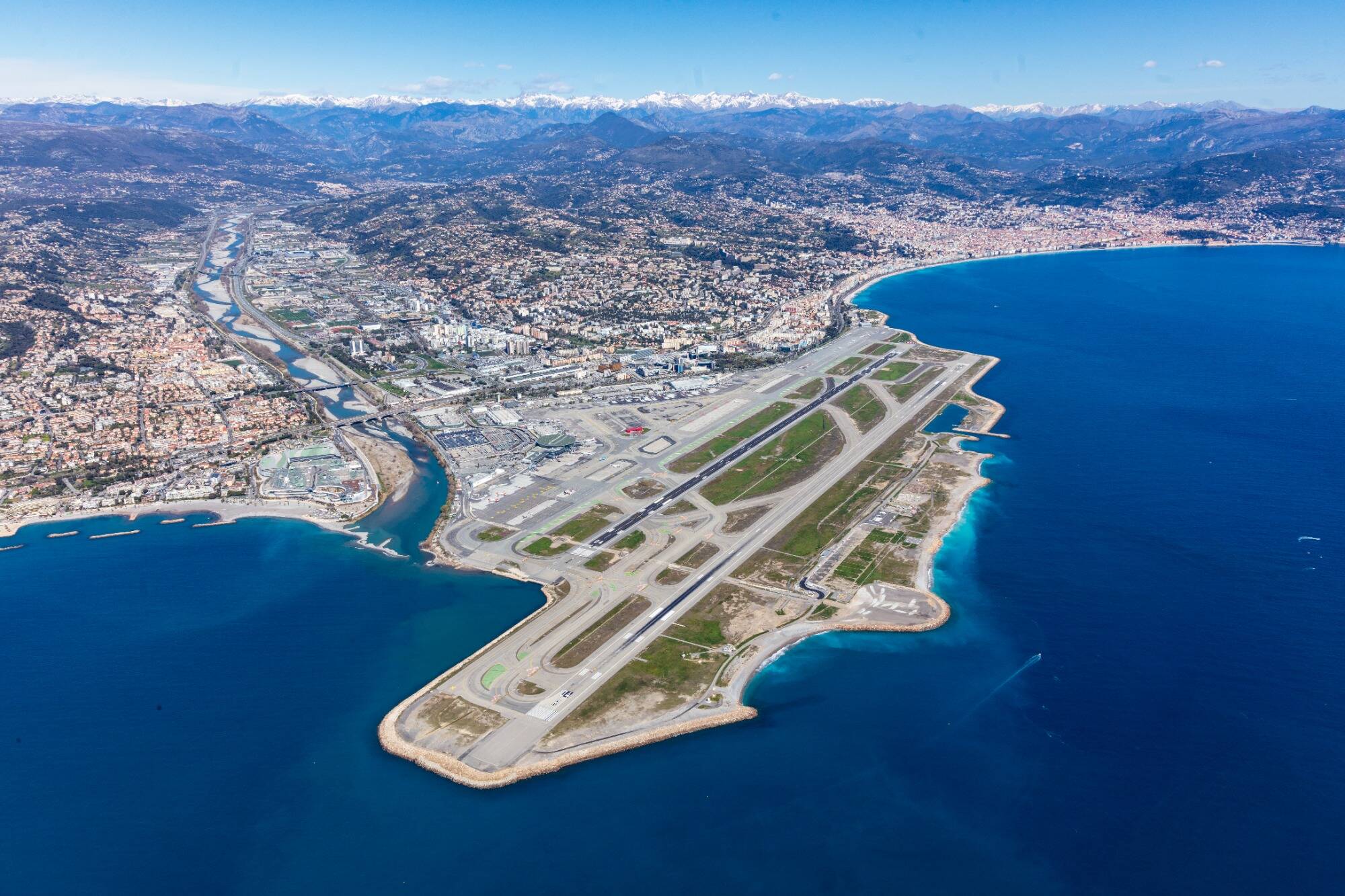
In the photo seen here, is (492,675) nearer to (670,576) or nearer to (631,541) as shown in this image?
(670,576)

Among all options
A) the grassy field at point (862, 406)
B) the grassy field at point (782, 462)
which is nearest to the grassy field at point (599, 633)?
the grassy field at point (782, 462)

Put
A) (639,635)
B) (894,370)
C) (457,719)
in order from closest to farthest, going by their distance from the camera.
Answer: (457,719) → (639,635) → (894,370)

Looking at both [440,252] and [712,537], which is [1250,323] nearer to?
[712,537]

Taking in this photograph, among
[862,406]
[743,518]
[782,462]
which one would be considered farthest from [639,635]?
[862,406]

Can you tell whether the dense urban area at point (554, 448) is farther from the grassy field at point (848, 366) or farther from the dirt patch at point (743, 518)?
the grassy field at point (848, 366)

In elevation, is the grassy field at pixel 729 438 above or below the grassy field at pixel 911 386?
below

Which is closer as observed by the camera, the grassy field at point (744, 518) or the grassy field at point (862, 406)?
the grassy field at point (744, 518)
